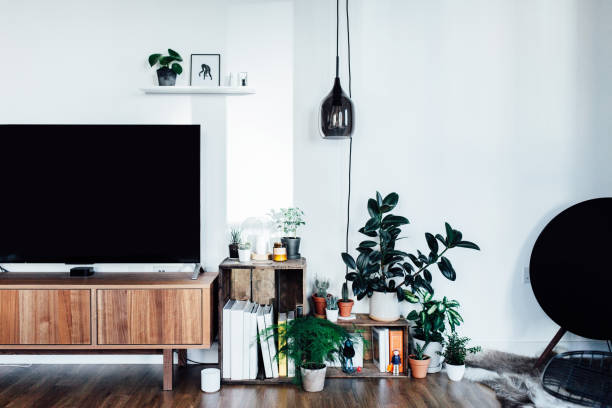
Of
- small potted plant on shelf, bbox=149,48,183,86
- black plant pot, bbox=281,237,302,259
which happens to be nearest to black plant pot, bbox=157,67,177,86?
small potted plant on shelf, bbox=149,48,183,86

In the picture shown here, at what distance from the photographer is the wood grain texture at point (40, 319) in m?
2.33

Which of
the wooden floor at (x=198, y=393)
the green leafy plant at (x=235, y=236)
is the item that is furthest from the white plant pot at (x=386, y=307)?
the green leafy plant at (x=235, y=236)

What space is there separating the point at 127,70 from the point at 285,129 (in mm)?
1062

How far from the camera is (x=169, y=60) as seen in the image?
8.71 ft

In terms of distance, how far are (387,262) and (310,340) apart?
25.4 inches

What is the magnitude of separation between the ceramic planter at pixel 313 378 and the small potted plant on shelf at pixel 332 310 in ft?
1.00

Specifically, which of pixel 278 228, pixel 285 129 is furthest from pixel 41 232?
pixel 285 129

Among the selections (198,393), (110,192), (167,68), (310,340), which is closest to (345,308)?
(310,340)

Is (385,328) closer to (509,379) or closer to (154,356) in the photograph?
(509,379)

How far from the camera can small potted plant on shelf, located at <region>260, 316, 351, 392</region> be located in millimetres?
2287

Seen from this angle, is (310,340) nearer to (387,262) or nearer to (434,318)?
(387,262)

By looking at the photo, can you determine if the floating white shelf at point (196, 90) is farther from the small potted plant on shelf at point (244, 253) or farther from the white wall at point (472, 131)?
the small potted plant on shelf at point (244, 253)

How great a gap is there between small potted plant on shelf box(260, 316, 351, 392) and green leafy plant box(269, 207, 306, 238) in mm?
554

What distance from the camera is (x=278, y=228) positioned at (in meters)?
2.74
